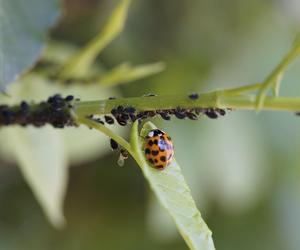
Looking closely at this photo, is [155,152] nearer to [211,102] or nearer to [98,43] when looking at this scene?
[211,102]

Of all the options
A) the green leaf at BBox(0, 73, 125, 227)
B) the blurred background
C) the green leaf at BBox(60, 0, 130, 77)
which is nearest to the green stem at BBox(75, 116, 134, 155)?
the green leaf at BBox(60, 0, 130, 77)

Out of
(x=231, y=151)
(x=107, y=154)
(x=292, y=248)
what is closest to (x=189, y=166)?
(x=231, y=151)

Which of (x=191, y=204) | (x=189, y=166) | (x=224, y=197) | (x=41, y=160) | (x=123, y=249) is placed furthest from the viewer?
(x=123, y=249)

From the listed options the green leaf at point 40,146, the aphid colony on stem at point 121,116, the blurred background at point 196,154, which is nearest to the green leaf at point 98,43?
the green leaf at point 40,146

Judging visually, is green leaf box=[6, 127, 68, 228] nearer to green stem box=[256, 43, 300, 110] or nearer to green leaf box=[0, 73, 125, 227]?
green leaf box=[0, 73, 125, 227]

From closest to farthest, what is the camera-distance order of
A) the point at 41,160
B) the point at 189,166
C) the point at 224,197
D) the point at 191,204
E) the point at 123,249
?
the point at 191,204, the point at 41,160, the point at 189,166, the point at 224,197, the point at 123,249

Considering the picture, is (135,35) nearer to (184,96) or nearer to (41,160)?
(41,160)
